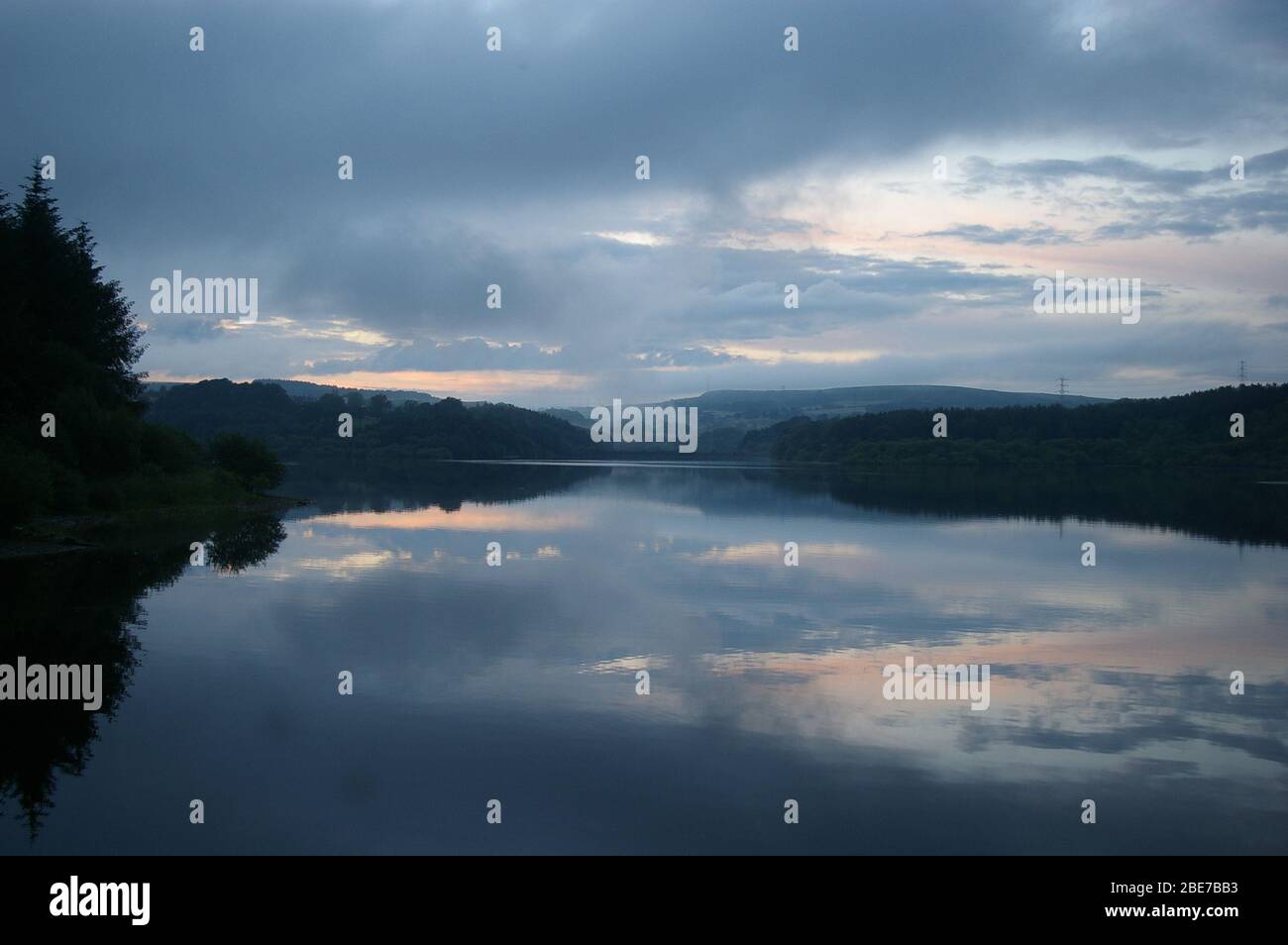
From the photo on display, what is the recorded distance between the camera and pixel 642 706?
35.8ft

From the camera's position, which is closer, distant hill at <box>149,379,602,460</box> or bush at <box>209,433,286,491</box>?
bush at <box>209,433,286,491</box>

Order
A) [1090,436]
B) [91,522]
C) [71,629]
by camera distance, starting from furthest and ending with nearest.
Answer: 1. [1090,436]
2. [91,522]
3. [71,629]

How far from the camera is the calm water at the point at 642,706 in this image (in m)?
7.61

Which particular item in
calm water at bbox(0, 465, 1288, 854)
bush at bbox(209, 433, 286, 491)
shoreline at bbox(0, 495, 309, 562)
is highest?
bush at bbox(209, 433, 286, 491)

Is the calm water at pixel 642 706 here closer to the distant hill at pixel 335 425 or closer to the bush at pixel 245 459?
the bush at pixel 245 459

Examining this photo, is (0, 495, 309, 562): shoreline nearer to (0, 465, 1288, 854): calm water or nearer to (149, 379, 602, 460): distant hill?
(0, 465, 1288, 854): calm water

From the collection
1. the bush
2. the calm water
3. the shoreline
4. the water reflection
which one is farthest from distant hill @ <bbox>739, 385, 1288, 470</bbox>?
the water reflection

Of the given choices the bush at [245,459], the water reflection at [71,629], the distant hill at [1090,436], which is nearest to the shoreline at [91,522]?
the water reflection at [71,629]

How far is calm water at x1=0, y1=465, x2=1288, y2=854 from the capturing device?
7609 millimetres

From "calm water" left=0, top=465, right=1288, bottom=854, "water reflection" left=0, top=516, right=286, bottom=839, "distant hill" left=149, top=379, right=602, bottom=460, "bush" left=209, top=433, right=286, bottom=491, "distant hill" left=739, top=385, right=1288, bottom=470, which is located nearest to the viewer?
"calm water" left=0, top=465, right=1288, bottom=854

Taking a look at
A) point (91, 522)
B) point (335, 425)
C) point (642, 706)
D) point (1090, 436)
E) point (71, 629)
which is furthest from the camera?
point (335, 425)

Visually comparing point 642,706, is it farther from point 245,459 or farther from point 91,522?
point 245,459

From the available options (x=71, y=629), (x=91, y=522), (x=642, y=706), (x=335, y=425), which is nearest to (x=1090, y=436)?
(x=335, y=425)
